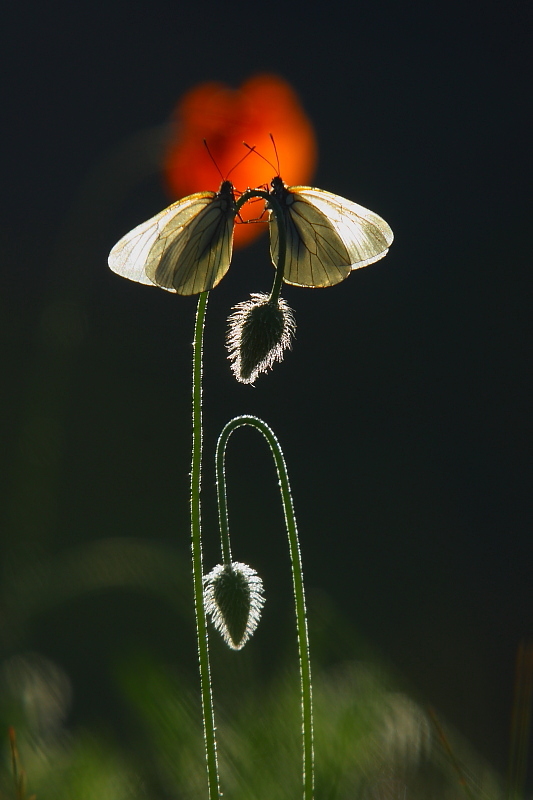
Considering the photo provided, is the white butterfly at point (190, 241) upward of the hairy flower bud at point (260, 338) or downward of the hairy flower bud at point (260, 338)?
upward

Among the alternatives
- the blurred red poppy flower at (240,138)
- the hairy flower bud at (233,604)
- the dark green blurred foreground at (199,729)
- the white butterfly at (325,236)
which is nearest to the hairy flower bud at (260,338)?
the white butterfly at (325,236)

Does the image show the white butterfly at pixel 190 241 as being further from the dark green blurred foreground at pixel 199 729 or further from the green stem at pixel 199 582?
the dark green blurred foreground at pixel 199 729

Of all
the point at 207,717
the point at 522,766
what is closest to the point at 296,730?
the point at 522,766

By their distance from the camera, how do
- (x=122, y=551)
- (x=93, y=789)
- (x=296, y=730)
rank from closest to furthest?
(x=93, y=789) → (x=296, y=730) → (x=122, y=551)

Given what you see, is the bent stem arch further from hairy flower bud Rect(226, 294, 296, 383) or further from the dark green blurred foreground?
the dark green blurred foreground

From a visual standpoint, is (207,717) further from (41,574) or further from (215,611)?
(41,574)

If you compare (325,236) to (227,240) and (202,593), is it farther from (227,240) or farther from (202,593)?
(202,593)
